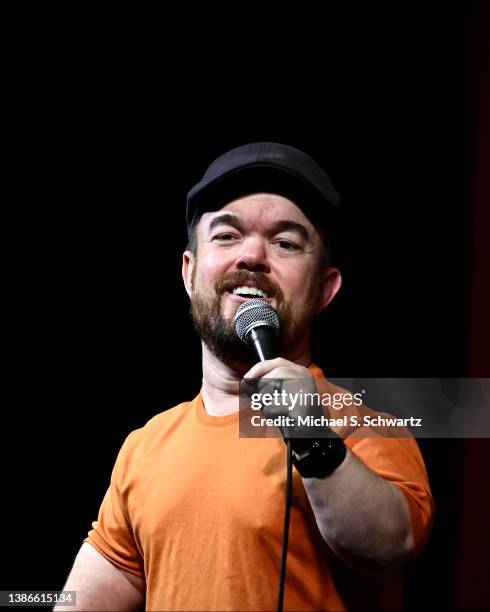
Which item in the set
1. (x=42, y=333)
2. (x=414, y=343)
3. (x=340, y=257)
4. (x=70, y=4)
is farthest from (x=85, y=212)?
(x=414, y=343)

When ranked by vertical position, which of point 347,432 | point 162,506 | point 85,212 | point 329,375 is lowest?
point 162,506

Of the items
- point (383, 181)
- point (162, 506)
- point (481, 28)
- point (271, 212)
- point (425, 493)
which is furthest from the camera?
point (383, 181)

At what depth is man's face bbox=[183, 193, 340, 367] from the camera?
4.07 feet

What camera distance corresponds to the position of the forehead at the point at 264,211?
1.29 m

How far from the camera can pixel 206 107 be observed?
5.92ft

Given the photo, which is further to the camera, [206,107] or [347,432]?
[206,107]

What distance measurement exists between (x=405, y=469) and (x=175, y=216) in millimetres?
1043

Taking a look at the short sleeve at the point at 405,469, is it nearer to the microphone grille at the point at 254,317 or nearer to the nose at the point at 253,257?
the microphone grille at the point at 254,317

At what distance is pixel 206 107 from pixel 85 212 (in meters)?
0.42

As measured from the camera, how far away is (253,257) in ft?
4.05

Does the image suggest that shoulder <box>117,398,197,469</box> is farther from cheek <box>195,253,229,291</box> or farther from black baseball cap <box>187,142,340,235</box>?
black baseball cap <box>187,142,340,235</box>

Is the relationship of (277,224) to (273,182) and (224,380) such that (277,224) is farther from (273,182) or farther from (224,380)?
(224,380)

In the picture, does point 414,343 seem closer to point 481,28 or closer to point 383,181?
point 383,181

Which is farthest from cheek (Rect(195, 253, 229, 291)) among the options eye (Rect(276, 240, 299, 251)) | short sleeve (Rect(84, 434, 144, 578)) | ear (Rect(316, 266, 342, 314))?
short sleeve (Rect(84, 434, 144, 578))
